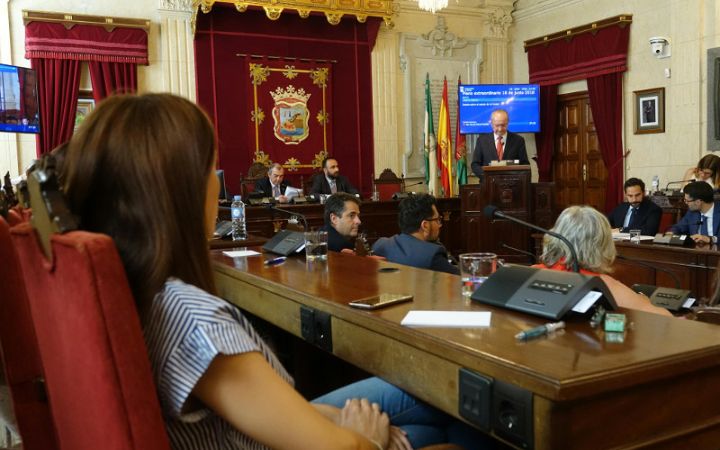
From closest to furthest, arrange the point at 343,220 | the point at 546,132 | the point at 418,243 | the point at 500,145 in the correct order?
the point at 418,243, the point at 343,220, the point at 500,145, the point at 546,132

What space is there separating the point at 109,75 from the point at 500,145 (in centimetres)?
453

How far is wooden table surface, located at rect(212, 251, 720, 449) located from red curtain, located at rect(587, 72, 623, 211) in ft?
23.6

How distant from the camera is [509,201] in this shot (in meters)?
7.02

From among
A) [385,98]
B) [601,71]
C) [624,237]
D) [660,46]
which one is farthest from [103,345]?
[385,98]

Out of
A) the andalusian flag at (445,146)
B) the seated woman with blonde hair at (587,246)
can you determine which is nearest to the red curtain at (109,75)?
the andalusian flag at (445,146)

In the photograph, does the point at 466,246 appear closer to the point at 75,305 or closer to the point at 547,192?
the point at 547,192

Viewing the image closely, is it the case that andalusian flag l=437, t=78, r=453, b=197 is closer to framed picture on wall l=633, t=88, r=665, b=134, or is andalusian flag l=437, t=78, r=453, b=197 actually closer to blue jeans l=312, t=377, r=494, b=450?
framed picture on wall l=633, t=88, r=665, b=134

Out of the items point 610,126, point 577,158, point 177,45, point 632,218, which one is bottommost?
point 632,218

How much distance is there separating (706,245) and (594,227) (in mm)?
2457

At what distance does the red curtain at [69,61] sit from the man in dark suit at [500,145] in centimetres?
410

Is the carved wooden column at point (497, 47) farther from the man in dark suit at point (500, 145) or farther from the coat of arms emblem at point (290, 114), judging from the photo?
the coat of arms emblem at point (290, 114)

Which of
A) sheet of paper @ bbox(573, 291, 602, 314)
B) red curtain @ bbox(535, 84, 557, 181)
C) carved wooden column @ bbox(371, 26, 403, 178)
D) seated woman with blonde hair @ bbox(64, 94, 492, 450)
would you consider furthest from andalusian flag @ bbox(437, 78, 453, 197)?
seated woman with blonde hair @ bbox(64, 94, 492, 450)

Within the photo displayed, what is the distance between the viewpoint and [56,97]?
24.0 feet

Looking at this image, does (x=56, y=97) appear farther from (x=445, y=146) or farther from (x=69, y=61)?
(x=445, y=146)
